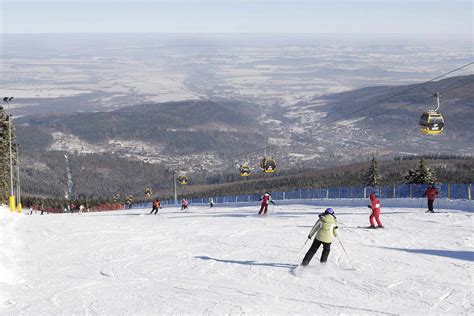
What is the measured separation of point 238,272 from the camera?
1435 centimetres

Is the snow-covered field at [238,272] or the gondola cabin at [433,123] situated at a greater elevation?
the gondola cabin at [433,123]

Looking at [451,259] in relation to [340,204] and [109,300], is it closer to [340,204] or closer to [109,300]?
[109,300]

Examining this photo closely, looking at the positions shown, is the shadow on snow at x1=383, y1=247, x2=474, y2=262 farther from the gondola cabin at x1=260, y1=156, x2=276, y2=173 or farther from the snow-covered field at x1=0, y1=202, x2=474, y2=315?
the gondola cabin at x1=260, y1=156, x2=276, y2=173

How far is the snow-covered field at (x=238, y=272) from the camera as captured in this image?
11.5m

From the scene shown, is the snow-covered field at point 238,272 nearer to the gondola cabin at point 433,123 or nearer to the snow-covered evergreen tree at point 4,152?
the gondola cabin at point 433,123

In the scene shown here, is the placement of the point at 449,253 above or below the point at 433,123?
below

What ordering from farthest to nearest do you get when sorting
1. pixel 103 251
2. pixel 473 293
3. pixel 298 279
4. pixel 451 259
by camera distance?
pixel 103 251, pixel 451 259, pixel 298 279, pixel 473 293

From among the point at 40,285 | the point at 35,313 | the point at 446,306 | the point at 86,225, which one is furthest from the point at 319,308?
the point at 86,225

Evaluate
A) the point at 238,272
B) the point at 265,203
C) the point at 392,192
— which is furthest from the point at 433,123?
the point at 238,272

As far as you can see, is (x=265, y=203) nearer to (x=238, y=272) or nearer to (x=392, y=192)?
(x=392, y=192)

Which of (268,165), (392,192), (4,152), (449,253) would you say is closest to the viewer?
(449,253)

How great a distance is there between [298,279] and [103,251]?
7.45 m

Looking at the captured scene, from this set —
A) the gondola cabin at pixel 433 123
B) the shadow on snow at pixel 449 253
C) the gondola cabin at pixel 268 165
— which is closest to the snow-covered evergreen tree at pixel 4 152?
the gondola cabin at pixel 268 165

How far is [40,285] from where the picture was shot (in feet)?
46.5
